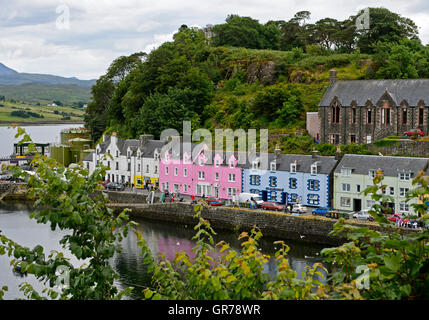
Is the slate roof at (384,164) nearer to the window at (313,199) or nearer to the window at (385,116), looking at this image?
the window at (313,199)

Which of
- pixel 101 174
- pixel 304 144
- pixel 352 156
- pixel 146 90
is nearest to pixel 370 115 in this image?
pixel 304 144

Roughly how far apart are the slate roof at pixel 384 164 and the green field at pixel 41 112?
114860 millimetres

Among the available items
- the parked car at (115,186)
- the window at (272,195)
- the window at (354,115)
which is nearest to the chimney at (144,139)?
the parked car at (115,186)

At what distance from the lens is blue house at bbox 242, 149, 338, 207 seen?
3092 cm

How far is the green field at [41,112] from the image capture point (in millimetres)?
136875

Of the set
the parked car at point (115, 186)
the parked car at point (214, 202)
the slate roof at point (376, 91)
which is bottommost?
the parked car at point (214, 202)

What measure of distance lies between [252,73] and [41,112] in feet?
372

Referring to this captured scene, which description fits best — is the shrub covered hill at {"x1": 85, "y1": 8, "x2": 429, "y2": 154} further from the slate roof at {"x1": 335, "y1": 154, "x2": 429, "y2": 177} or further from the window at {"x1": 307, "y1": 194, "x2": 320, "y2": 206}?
the window at {"x1": 307, "y1": 194, "x2": 320, "y2": 206}

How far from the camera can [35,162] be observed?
621 cm

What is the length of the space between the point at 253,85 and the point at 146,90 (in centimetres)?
967

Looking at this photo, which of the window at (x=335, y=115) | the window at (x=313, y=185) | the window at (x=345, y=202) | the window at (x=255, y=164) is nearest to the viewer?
the window at (x=345, y=202)

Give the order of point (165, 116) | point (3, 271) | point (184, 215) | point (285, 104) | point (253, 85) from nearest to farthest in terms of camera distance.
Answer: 1. point (3, 271)
2. point (184, 215)
3. point (285, 104)
4. point (165, 116)
5. point (253, 85)
